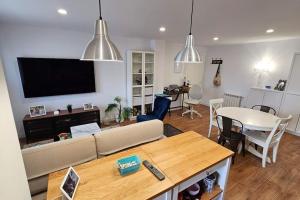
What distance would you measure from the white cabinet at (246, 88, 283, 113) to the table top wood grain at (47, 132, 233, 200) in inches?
139

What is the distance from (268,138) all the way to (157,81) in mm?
3104

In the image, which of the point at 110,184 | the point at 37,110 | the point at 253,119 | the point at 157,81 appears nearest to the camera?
the point at 110,184

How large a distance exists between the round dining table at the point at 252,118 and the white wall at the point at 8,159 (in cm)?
302

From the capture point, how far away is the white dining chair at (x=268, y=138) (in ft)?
8.11

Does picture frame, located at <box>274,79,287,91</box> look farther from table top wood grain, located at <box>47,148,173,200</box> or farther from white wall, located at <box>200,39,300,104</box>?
table top wood grain, located at <box>47,148,173,200</box>

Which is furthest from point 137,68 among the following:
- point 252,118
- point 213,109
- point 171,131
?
point 252,118

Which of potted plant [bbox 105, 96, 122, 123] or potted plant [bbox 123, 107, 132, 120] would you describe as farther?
potted plant [bbox 123, 107, 132, 120]

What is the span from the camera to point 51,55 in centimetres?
335

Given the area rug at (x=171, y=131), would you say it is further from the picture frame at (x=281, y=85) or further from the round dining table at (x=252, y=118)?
the picture frame at (x=281, y=85)

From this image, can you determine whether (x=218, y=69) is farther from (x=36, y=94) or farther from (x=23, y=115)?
(x=23, y=115)

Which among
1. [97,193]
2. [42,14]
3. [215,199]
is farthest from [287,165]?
[42,14]

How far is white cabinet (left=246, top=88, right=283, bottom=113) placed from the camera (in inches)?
156

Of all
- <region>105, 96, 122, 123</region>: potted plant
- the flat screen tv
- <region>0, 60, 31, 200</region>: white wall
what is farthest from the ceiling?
<region>105, 96, 122, 123</region>: potted plant

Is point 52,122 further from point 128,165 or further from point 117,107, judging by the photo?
point 128,165
